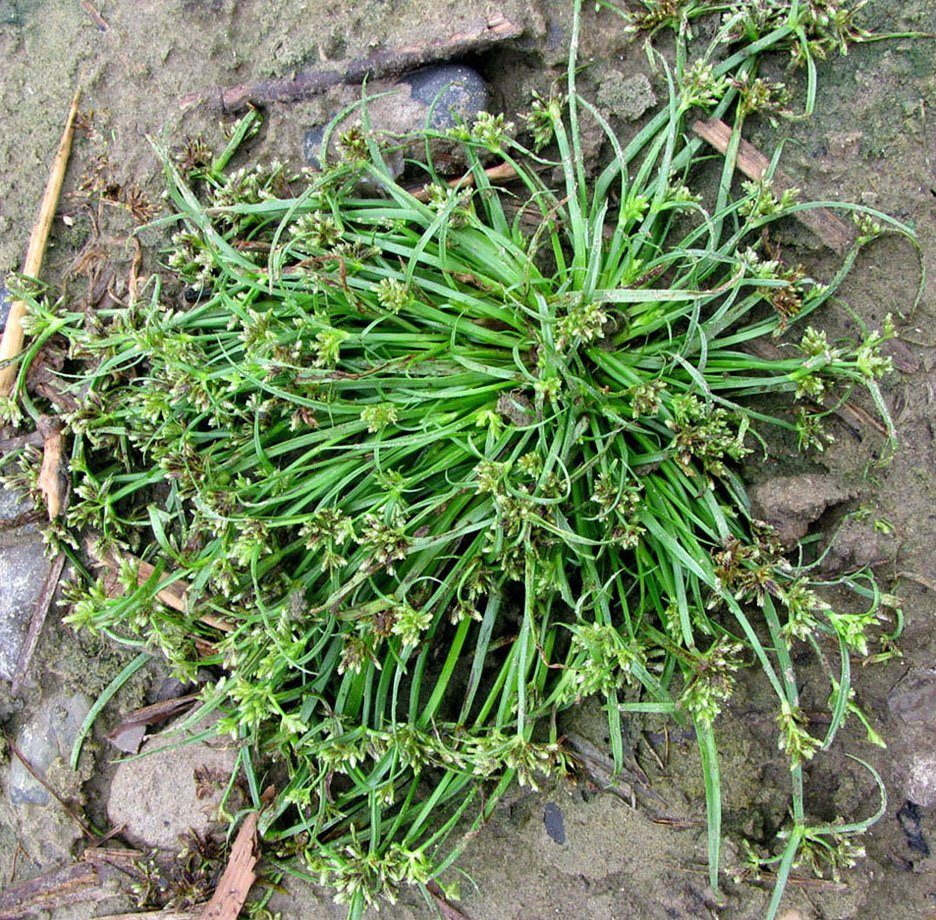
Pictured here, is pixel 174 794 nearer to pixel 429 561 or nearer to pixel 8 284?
pixel 429 561

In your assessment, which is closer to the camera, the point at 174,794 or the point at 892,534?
the point at 892,534

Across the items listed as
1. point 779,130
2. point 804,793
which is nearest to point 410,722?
point 804,793

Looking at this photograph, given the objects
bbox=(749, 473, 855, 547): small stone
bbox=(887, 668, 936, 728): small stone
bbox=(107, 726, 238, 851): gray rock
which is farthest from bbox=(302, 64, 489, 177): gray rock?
bbox=(887, 668, 936, 728): small stone

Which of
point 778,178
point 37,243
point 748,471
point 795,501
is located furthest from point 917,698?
point 37,243

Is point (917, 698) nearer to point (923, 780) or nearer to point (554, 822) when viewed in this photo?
point (923, 780)

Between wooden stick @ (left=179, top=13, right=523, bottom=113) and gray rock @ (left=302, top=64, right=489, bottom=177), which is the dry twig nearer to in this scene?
gray rock @ (left=302, top=64, right=489, bottom=177)

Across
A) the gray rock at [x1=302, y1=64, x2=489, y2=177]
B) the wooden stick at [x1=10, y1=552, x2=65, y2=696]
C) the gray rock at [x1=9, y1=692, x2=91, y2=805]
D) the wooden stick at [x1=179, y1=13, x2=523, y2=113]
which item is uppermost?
the wooden stick at [x1=179, y1=13, x2=523, y2=113]

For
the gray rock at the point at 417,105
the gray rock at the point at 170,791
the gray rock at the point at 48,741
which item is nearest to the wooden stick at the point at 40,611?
the gray rock at the point at 48,741
